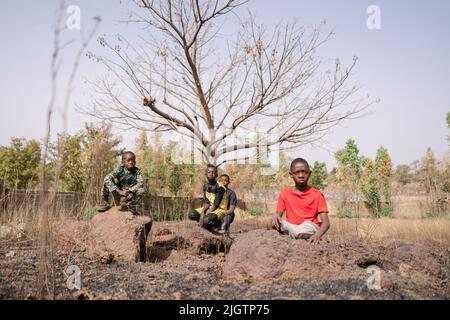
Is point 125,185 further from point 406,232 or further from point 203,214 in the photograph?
point 406,232

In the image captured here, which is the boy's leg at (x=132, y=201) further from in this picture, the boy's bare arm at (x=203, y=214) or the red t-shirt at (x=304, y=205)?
the red t-shirt at (x=304, y=205)

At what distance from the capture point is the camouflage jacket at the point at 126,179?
5328 mm

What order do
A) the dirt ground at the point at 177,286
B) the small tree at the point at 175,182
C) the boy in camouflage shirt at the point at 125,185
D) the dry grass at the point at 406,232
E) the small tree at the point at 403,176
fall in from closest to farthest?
the dirt ground at the point at 177,286, the boy in camouflage shirt at the point at 125,185, the dry grass at the point at 406,232, the small tree at the point at 175,182, the small tree at the point at 403,176

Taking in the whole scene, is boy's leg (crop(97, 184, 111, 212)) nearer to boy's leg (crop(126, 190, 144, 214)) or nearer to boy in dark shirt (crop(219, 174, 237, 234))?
boy's leg (crop(126, 190, 144, 214))

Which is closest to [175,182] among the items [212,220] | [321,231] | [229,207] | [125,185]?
[229,207]

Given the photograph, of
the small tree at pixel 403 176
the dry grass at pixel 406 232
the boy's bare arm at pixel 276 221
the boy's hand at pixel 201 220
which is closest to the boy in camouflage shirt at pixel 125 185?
the boy's hand at pixel 201 220

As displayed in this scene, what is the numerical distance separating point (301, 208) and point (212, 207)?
2.77m

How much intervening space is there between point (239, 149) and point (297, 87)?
2.35 m

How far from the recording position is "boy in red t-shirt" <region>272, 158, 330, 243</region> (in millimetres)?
3775

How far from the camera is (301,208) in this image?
3865 mm

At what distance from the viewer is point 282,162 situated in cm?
3036
